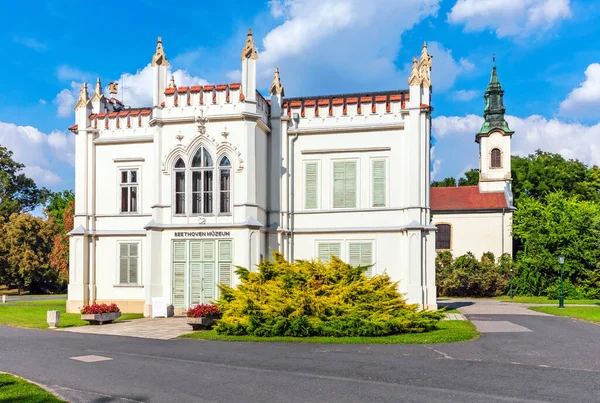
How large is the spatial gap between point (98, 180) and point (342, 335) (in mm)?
15775

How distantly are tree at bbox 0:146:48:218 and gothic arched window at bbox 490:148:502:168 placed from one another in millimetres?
47601

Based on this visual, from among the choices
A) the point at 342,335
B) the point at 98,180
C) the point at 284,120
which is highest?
the point at 284,120

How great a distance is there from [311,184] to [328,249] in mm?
2901

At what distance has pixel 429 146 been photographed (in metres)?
25.2

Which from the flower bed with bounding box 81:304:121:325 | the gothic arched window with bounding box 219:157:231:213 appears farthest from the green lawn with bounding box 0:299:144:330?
the gothic arched window with bounding box 219:157:231:213

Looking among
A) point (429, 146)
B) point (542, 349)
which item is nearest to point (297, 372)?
point (542, 349)

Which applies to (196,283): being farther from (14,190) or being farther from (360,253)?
(14,190)

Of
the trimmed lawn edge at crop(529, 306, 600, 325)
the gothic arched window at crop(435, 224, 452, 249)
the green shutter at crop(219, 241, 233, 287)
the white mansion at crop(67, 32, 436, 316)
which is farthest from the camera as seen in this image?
the gothic arched window at crop(435, 224, 452, 249)

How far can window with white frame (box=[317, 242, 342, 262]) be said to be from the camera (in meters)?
25.7

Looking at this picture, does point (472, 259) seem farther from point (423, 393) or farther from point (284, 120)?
point (423, 393)

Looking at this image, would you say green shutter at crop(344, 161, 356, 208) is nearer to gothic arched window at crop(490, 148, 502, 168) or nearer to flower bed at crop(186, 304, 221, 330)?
flower bed at crop(186, 304, 221, 330)

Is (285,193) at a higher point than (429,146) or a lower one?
lower

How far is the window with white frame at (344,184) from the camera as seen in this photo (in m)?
25.7

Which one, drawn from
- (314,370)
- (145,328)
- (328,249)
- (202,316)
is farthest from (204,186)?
(314,370)
